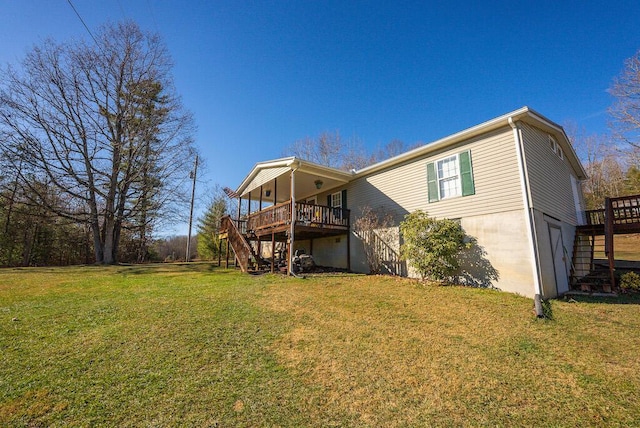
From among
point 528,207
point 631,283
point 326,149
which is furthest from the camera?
point 326,149

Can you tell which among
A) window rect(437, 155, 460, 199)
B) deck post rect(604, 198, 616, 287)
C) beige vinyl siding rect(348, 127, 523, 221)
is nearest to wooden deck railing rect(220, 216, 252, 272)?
beige vinyl siding rect(348, 127, 523, 221)

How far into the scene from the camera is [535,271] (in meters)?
6.79

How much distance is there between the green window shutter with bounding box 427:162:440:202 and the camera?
934 cm

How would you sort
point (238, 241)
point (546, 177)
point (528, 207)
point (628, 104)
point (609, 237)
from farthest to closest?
point (628, 104)
point (238, 241)
point (546, 177)
point (609, 237)
point (528, 207)

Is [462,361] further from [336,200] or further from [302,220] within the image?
[336,200]

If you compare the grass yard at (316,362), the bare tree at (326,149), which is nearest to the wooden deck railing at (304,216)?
the grass yard at (316,362)

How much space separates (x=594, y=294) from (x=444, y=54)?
36.1ft

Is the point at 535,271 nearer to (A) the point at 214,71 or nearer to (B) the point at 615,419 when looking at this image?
(B) the point at 615,419

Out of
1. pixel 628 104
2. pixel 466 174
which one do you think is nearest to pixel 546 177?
pixel 466 174

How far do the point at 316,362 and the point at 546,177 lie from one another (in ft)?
30.9

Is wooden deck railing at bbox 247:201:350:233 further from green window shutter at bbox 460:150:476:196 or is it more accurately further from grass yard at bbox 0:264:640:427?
green window shutter at bbox 460:150:476:196

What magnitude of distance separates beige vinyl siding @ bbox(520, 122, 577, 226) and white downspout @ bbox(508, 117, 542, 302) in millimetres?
260

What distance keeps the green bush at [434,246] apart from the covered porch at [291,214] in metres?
3.91

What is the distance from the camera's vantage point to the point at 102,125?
54.2 feet
